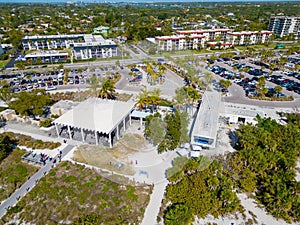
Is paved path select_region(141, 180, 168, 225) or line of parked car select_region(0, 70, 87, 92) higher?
paved path select_region(141, 180, 168, 225)

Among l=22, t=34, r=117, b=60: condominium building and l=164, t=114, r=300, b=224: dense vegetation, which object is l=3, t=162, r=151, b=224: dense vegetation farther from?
l=22, t=34, r=117, b=60: condominium building

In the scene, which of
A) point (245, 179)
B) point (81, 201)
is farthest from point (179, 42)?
point (81, 201)

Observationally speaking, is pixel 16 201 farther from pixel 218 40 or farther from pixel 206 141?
pixel 218 40

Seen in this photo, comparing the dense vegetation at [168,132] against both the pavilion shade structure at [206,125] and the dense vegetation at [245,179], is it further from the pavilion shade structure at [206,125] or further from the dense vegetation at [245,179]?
the dense vegetation at [245,179]

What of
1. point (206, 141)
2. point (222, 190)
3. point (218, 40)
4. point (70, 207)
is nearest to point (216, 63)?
point (218, 40)

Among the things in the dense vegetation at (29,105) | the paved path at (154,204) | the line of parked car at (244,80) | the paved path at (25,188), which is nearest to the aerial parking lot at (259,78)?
the line of parked car at (244,80)

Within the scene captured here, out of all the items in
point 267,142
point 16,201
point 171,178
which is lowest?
point 16,201

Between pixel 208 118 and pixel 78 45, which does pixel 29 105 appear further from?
pixel 78 45

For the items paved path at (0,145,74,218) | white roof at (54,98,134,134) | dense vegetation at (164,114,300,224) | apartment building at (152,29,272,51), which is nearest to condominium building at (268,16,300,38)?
apartment building at (152,29,272,51)
